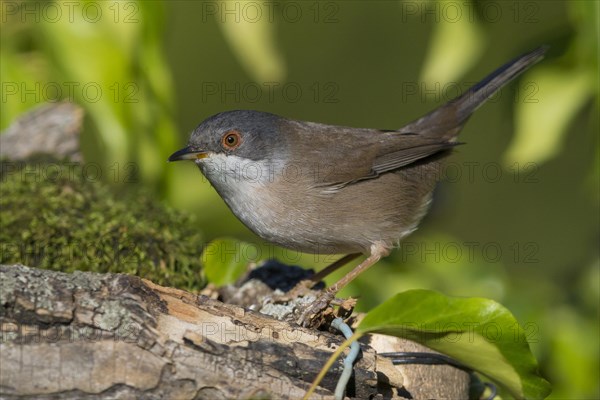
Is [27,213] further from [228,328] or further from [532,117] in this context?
[532,117]

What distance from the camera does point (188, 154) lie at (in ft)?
16.1

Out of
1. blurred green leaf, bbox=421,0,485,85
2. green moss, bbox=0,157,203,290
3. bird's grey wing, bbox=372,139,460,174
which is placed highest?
blurred green leaf, bbox=421,0,485,85

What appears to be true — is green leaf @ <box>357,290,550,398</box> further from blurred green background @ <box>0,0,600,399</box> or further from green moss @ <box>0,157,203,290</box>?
green moss @ <box>0,157,203,290</box>

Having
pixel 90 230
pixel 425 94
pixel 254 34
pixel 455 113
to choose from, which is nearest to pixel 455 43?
pixel 254 34

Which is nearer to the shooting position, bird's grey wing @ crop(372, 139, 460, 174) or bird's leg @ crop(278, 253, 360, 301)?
bird's leg @ crop(278, 253, 360, 301)

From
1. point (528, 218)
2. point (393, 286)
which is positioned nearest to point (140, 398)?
point (393, 286)

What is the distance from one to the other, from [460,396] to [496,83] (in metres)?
2.89

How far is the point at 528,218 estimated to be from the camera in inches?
439

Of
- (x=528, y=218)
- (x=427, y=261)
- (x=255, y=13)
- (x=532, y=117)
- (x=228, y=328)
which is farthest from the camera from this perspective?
(x=528, y=218)

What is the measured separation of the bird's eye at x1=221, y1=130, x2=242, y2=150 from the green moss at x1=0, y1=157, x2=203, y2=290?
1.85 ft

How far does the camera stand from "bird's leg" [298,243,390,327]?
3.65 m

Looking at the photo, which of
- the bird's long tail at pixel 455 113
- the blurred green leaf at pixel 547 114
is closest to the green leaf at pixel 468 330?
the blurred green leaf at pixel 547 114

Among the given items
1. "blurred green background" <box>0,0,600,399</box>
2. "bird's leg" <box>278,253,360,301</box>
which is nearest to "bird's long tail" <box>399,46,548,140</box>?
"blurred green background" <box>0,0,600,399</box>

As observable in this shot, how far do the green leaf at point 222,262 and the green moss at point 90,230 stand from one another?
0.16 m
